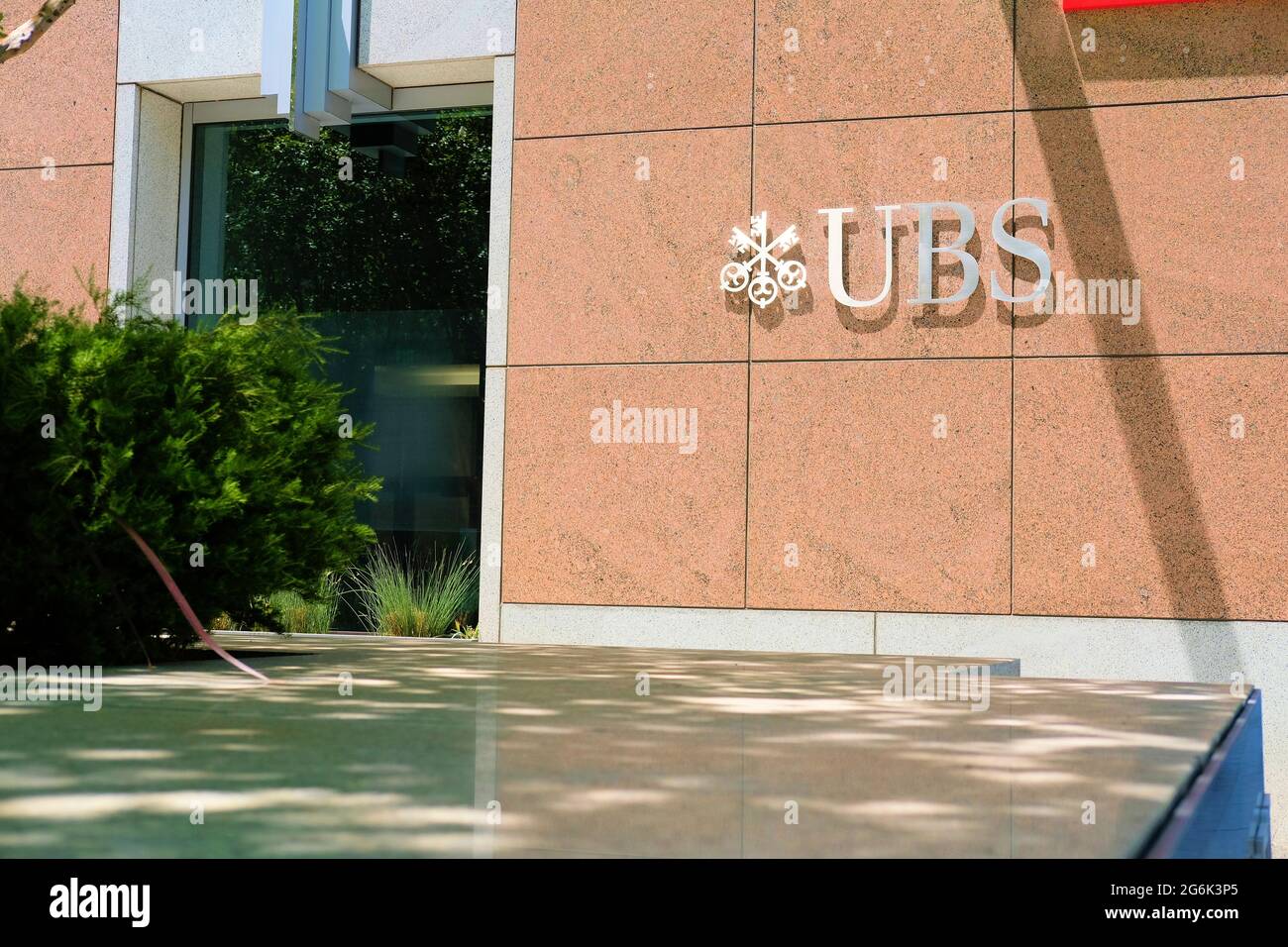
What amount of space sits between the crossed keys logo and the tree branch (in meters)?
4.47

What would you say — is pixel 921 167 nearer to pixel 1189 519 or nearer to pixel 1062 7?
pixel 1062 7

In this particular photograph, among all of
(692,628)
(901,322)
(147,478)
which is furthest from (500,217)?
(147,478)

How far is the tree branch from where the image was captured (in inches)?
250

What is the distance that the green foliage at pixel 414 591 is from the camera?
33.6 ft

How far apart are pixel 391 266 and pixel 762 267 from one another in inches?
126

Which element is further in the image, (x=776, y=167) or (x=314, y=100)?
(x=314, y=100)

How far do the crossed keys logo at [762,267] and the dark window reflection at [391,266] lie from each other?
220cm

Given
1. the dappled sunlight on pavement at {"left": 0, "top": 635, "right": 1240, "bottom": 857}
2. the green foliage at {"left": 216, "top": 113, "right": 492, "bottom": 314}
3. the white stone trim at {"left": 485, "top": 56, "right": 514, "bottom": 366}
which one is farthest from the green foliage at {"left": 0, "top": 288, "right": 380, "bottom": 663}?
the green foliage at {"left": 216, "top": 113, "right": 492, "bottom": 314}

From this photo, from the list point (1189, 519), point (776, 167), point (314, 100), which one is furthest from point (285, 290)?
point (1189, 519)

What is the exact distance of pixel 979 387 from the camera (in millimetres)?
8820

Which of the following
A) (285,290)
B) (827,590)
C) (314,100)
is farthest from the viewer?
(285,290)

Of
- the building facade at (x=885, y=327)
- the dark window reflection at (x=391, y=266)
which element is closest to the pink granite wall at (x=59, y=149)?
the dark window reflection at (x=391, y=266)

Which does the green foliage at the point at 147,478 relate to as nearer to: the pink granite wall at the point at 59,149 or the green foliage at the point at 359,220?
the green foliage at the point at 359,220
